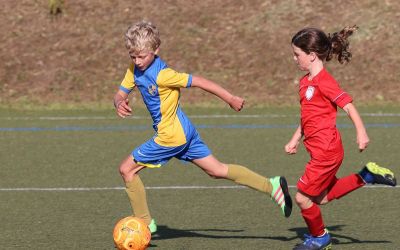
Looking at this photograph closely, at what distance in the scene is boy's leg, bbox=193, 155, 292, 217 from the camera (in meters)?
7.99

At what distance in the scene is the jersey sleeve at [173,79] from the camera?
7680mm

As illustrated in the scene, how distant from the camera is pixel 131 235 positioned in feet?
24.1

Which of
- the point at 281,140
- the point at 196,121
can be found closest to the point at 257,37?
the point at 196,121

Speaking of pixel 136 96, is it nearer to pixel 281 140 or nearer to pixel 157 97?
pixel 281 140

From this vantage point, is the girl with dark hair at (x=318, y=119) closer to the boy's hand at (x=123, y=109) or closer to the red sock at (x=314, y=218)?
the red sock at (x=314, y=218)

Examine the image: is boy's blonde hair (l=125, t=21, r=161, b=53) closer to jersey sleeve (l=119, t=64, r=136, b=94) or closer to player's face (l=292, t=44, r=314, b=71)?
jersey sleeve (l=119, t=64, r=136, b=94)

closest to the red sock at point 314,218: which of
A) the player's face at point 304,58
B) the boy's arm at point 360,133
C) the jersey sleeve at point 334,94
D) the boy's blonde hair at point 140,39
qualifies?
the boy's arm at point 360,133

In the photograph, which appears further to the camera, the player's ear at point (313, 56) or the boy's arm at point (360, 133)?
the player's ear at point (313, 56)

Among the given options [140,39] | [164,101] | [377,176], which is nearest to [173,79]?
[164,101]

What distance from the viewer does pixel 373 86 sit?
18.4 metres

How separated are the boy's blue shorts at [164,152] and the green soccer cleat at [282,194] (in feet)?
1.87

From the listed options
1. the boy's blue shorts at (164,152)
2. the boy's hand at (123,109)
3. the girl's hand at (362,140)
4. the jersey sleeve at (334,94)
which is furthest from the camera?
the boy's blue shorts at (164,152)

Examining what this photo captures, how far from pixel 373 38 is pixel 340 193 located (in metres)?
12.8

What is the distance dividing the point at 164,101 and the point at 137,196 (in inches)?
30.6
